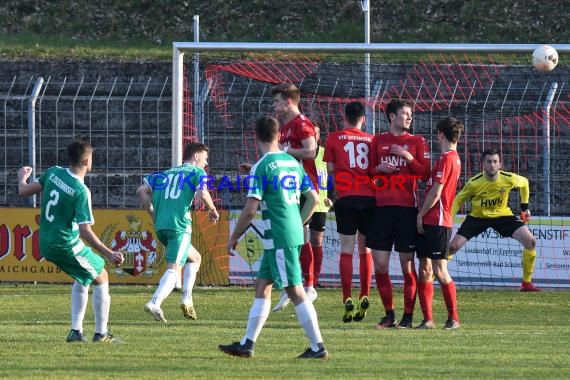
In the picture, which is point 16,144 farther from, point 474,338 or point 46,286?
point 474,338

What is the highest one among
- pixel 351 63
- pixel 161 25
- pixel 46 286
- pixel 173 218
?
pixel 161 25

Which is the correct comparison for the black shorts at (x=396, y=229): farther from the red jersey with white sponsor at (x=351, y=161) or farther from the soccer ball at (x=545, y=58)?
the soccer ball at (x=545, y=58)

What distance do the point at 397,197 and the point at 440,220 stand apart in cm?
47

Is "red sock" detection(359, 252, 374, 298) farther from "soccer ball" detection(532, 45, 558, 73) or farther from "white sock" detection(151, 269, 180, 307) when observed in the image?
"soccer ball" detection(532, 45, 558, 73)

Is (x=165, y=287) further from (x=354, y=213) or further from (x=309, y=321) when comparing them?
(x=309, y=321)

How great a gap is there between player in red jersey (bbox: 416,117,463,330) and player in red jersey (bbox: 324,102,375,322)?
0.61 metres

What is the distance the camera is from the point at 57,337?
32.6ft

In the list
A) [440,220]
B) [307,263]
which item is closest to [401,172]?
[440,220]

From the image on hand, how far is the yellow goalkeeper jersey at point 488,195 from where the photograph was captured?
1459 cm

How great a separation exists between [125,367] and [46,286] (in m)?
8.58

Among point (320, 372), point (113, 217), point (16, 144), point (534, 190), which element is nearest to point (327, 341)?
point (320, 372)

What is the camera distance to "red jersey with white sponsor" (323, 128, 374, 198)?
37.4 feet

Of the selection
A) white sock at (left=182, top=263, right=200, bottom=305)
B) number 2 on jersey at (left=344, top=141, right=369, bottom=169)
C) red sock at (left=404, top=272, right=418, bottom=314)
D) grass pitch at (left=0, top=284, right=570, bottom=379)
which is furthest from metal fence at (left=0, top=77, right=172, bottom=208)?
red sock at (left=404, top=272, right=418, bottom=314)

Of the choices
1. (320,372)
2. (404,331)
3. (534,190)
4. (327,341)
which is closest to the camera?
(320,372)
